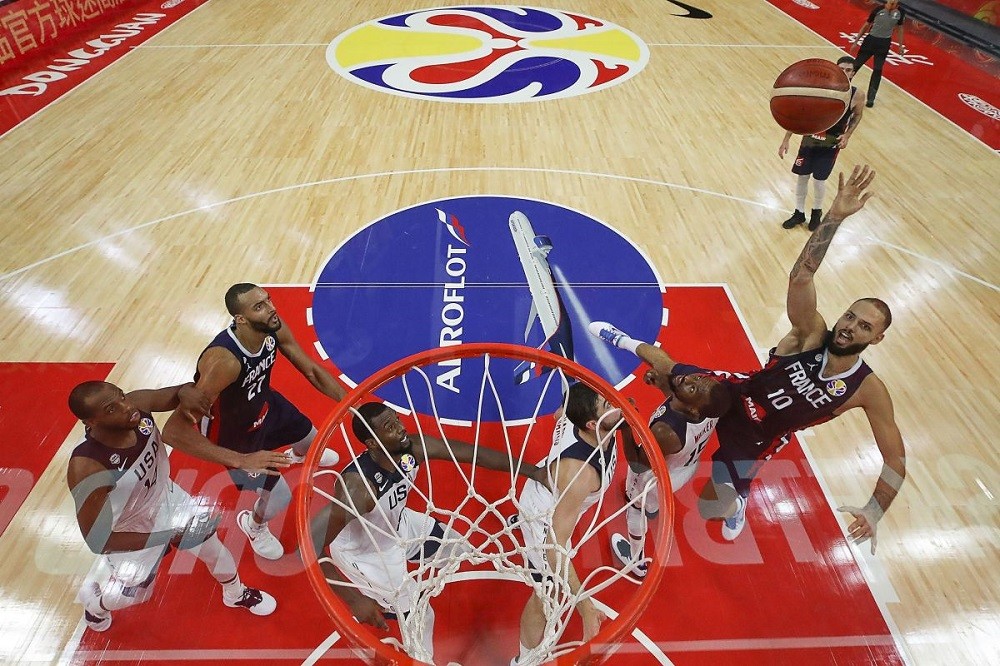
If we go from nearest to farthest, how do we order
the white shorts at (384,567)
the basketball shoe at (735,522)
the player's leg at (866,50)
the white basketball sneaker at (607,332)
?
the white shorts at (384,567), the basketball shoe at (735,522), the white basketball sneaker at (607,332), the player's leg at (866,50)

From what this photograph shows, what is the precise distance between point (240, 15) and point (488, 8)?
186 inches

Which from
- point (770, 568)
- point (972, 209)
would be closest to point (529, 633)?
point (770, 568)

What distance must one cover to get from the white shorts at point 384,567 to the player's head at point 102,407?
3.68ft

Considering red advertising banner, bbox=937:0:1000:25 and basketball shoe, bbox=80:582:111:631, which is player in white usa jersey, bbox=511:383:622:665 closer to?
basketball shoe, bbox=80:582:111:631

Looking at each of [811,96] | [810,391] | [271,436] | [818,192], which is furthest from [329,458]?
[818,192]

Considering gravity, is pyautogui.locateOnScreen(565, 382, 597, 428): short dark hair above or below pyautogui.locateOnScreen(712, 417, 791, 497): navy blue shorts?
above

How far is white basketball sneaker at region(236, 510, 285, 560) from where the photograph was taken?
3.42 meters

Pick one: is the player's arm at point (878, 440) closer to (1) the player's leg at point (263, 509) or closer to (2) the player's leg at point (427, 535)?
(2) the player's leg at point (427, 535)

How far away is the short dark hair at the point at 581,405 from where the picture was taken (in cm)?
304

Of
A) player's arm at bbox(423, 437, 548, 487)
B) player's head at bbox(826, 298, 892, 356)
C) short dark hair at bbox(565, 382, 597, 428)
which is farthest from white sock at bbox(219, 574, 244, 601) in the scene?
player's head at bbox(826, 298, 892, 356)

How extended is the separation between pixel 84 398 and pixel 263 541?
124cm

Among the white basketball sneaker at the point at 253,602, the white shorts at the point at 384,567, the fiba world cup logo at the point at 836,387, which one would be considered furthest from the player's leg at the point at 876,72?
the white basketball sneaker at the point at 253,602

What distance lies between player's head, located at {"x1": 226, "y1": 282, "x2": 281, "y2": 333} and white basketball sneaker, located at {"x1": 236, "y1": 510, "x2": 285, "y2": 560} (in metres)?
1.10

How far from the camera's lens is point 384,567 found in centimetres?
291
